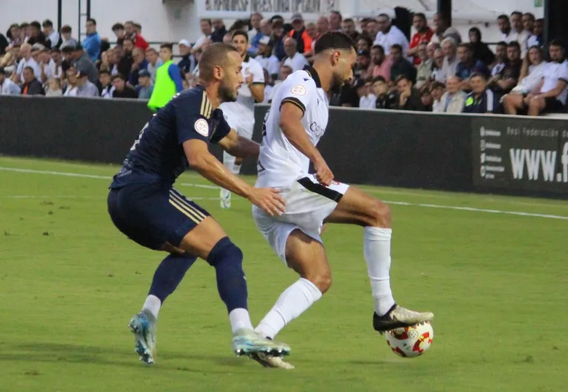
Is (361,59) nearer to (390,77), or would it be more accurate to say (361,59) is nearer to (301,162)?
(390,77)

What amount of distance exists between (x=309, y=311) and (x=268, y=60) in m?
15.1

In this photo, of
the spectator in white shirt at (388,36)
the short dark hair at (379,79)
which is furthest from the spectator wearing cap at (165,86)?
the spectator in white shirt at (388,36)

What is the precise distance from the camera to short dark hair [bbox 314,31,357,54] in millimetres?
8055

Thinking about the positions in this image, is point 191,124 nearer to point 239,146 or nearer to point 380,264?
point 239,146

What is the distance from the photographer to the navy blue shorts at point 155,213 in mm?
7406

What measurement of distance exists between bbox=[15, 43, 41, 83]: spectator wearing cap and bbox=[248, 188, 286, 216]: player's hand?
22240 millimetres

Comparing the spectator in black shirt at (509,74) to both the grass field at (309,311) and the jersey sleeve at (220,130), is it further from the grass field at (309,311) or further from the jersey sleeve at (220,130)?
the jersey sleeve at (220,130)

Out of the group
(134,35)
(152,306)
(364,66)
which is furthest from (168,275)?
(134,35)

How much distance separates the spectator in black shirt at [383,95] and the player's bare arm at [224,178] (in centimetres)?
1353

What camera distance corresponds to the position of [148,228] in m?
7.46

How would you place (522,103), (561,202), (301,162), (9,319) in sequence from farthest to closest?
(522,103) < (561,202) < (9,319) < (301,162)

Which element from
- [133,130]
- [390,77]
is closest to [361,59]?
[390,77]

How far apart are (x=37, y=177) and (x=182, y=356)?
1393 centimetres

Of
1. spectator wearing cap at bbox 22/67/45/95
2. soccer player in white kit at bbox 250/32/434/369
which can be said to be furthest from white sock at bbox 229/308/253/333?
spectator wearing cap at bbox 22/67/45/95
